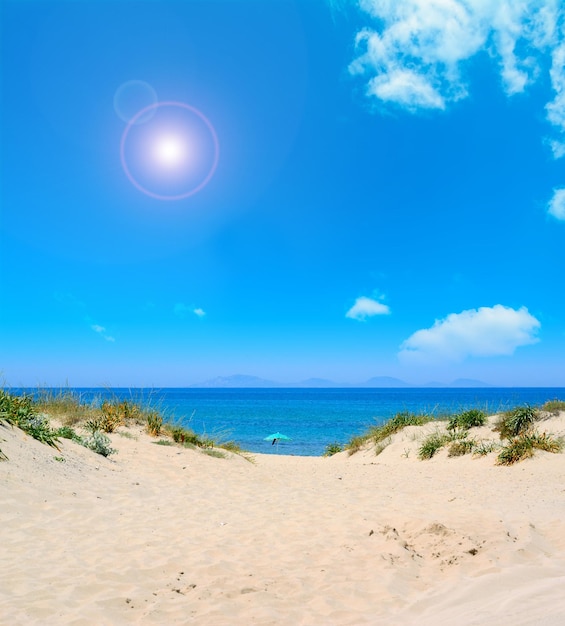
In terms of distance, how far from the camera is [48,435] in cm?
1084

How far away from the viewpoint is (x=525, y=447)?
13453mm

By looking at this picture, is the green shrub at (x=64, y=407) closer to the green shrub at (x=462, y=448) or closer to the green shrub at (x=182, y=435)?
the green shrub at (x=182, y=435)

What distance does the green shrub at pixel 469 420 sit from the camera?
17516 mm

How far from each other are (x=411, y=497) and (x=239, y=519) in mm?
4256

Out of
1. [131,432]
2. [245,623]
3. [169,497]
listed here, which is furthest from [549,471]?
[131,432]

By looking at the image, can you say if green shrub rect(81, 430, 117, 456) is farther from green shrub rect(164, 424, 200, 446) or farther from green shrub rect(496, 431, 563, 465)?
green shrub rect(496, 431, 563, 465)

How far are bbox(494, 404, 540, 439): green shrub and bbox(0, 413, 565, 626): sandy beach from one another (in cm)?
448

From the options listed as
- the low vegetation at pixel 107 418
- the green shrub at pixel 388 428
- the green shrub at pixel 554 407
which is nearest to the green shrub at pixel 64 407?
the low vegetation at pixel 107 418

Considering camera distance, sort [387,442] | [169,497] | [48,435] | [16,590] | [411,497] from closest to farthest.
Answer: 1. [16,590]
2. [169,497]
3. [411,497]
4. [48,435]
5. [387,442]

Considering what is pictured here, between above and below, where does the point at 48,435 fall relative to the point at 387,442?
above

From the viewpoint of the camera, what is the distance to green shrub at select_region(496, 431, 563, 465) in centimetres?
1328

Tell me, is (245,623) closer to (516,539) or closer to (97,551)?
(97,551)

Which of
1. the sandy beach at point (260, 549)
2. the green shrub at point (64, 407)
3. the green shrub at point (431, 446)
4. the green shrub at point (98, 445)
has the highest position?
the green shrub at point (64, 407)

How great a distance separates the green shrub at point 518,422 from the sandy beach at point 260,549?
4480 mm
